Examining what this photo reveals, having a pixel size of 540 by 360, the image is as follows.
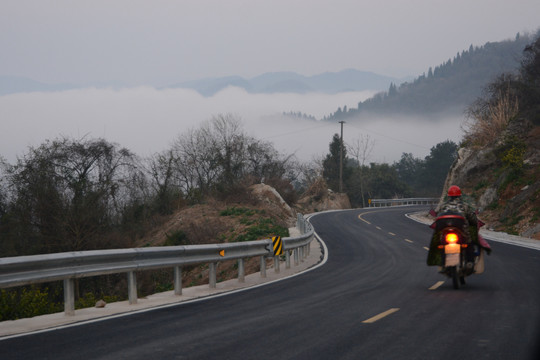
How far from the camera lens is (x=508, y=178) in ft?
121

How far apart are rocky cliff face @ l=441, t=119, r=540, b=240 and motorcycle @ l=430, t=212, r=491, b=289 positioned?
1781cm

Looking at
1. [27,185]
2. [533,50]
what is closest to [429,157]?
[533,50]

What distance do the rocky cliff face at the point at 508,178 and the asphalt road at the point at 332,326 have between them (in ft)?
60.3

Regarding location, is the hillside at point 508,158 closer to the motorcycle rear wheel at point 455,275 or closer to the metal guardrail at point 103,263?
the motorcycle rear wheel at point 455,275

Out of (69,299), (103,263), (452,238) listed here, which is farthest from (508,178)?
(69,299)

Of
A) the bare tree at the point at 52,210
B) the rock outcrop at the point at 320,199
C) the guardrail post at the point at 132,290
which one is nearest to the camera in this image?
the guardrail post at the point at 132,290

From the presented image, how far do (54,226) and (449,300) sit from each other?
2253 cm

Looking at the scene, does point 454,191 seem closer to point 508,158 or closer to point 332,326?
point 332,326

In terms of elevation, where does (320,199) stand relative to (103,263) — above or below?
below

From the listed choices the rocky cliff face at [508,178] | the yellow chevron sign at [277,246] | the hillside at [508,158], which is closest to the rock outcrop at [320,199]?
the hillside at [508,158]

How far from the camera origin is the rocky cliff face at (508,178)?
104 feet

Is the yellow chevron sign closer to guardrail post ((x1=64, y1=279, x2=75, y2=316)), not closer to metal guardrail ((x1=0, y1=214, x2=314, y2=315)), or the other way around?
metal guardrail ((x1=0, y1=214, x2=314, y2=315))

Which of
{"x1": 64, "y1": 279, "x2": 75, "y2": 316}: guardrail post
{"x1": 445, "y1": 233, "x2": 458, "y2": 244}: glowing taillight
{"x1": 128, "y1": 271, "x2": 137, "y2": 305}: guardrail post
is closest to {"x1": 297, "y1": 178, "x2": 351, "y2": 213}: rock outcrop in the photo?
{"x1": 445, "y1": 233, "x2": 458, "y2": 244}: glowing taillight

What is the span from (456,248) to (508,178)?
1109 inches
